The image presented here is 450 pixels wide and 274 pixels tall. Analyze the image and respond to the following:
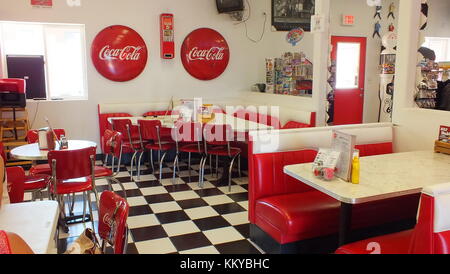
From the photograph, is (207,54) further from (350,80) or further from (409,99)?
(409,99)

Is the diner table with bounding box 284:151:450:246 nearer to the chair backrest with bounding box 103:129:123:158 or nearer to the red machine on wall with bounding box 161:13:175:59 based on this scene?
the chair backrest with bounding box 103:129:123:158

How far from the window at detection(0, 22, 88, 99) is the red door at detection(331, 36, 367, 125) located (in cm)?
526

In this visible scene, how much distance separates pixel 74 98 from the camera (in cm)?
657

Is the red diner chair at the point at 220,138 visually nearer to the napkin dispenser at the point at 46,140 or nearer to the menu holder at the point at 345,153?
the napkin dispenser at the point at 46,140

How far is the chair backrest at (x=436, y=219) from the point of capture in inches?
60.1

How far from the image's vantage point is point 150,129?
528 cm

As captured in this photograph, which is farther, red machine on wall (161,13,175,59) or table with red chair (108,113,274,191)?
red machine on wall (161,13,175,59)

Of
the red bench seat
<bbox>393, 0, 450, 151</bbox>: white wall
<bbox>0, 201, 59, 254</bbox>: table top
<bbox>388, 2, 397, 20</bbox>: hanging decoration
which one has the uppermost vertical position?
<bbox>388, 2, 397, 20</bbox>: hanging decoration

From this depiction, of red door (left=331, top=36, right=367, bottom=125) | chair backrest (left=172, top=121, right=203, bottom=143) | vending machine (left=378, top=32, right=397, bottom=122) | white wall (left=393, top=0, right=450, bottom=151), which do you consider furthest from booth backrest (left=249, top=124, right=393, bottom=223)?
red door (left=331, top=36, right=367, bottom=125)

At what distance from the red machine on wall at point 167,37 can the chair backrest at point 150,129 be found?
2.10m

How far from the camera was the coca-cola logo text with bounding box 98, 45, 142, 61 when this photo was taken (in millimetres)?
6531

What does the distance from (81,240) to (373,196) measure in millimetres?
1606

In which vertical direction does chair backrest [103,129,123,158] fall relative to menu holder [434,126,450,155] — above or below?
below

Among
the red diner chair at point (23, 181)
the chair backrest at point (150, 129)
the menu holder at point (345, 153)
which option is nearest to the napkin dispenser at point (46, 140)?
the red diner chair at point (23, 181)
